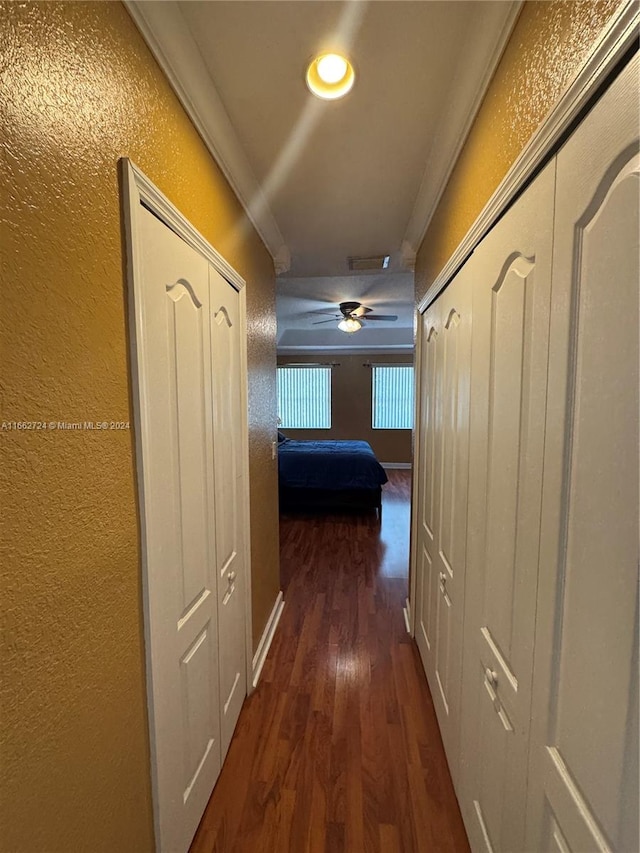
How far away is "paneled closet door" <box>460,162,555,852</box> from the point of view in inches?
30.0

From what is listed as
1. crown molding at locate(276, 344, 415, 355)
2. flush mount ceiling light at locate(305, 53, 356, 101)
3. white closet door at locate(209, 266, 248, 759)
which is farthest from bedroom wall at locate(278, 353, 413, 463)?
flush mount ceiling light at locate(305, 53, 356, 101)

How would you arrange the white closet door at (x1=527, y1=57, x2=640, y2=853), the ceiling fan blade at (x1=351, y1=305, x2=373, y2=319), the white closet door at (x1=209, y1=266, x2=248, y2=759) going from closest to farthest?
the white closet door at (x1=527, y1=57, x2=640, y2=853), the white closet door at (x1=209, y1=266, x2=248, y2=759), the ceiling fan blade at (x1=351, y1=305, x2=373, y2=319)

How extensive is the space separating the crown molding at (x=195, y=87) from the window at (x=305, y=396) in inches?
230

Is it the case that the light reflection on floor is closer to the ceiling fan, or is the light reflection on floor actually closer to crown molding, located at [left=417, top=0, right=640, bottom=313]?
the ceiling fan

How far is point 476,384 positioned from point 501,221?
1.51 ft

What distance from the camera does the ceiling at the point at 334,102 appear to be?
931 millimetres

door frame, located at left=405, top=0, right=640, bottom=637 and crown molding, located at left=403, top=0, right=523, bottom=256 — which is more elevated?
crown molding, located at left=403, top=0, right=523, bottom=256

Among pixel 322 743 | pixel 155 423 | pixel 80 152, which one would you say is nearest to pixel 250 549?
pixel 322 743

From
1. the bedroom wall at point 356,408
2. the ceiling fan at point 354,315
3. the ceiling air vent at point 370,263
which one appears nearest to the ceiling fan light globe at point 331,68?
the ceiling air vent at point 370,263

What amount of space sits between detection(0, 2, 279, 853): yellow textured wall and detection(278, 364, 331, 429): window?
6638 mm

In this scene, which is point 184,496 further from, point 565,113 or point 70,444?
A: point 565,113

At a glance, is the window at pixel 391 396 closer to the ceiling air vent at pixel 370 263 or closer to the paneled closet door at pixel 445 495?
the ceiling air vent at pixel 370 263

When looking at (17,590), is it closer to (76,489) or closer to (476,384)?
(76,489)

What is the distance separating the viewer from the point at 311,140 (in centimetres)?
140
